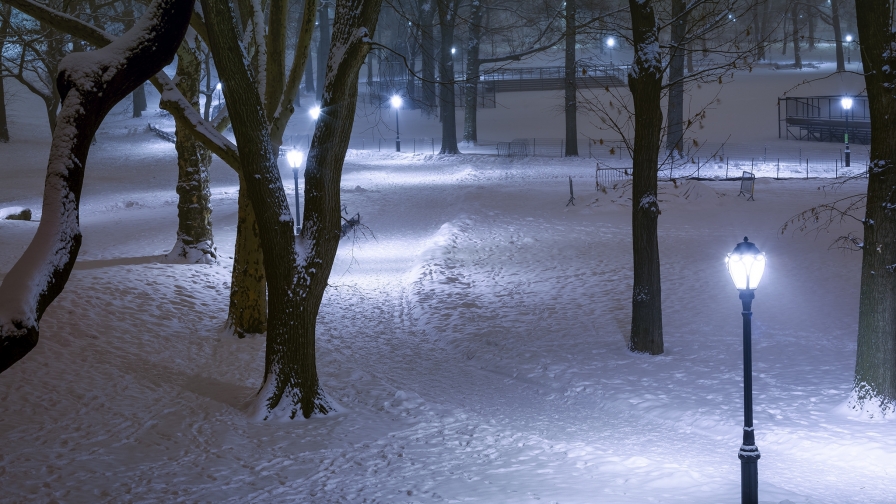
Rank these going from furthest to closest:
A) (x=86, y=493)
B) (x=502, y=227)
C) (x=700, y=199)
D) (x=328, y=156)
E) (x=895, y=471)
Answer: (x=700, y=199), (x=502, y=227), (x=328, y=156), (x=895, y=471), (x=86, y=493)

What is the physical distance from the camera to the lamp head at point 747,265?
6.74 meters

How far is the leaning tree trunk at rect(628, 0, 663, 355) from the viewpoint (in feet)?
36.0

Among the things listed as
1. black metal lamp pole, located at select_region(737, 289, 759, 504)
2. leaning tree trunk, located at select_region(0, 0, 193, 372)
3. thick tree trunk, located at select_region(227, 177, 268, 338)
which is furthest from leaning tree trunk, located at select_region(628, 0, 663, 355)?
leaning tree trunk, located at select_region(0, 0, 193, 372)

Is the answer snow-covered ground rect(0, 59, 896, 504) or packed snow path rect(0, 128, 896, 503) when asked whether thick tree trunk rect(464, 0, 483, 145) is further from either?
A: packed snow path rect(0, 128, 896, 503)

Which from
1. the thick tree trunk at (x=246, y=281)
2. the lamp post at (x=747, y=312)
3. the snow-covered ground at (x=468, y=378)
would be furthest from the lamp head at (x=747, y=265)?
the thick tree trunk at (x=246, y=281)

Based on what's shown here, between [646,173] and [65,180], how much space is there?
8.04 metres

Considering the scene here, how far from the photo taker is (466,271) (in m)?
17.1

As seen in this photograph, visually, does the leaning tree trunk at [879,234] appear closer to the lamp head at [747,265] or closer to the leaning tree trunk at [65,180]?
the lamp head at [747,265]

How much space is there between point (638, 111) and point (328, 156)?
468cm

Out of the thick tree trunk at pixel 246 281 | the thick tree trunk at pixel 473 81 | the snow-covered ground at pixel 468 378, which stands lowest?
the snow-covered ground at pixel 468 378

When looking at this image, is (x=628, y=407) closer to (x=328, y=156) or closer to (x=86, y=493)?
(x=328, y=156)

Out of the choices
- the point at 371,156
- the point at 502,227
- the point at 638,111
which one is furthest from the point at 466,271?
the point at 371,156

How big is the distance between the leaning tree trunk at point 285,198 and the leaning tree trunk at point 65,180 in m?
2.85

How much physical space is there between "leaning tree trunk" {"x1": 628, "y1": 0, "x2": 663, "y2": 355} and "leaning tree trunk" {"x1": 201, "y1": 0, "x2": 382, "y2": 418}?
A: 4052mm
